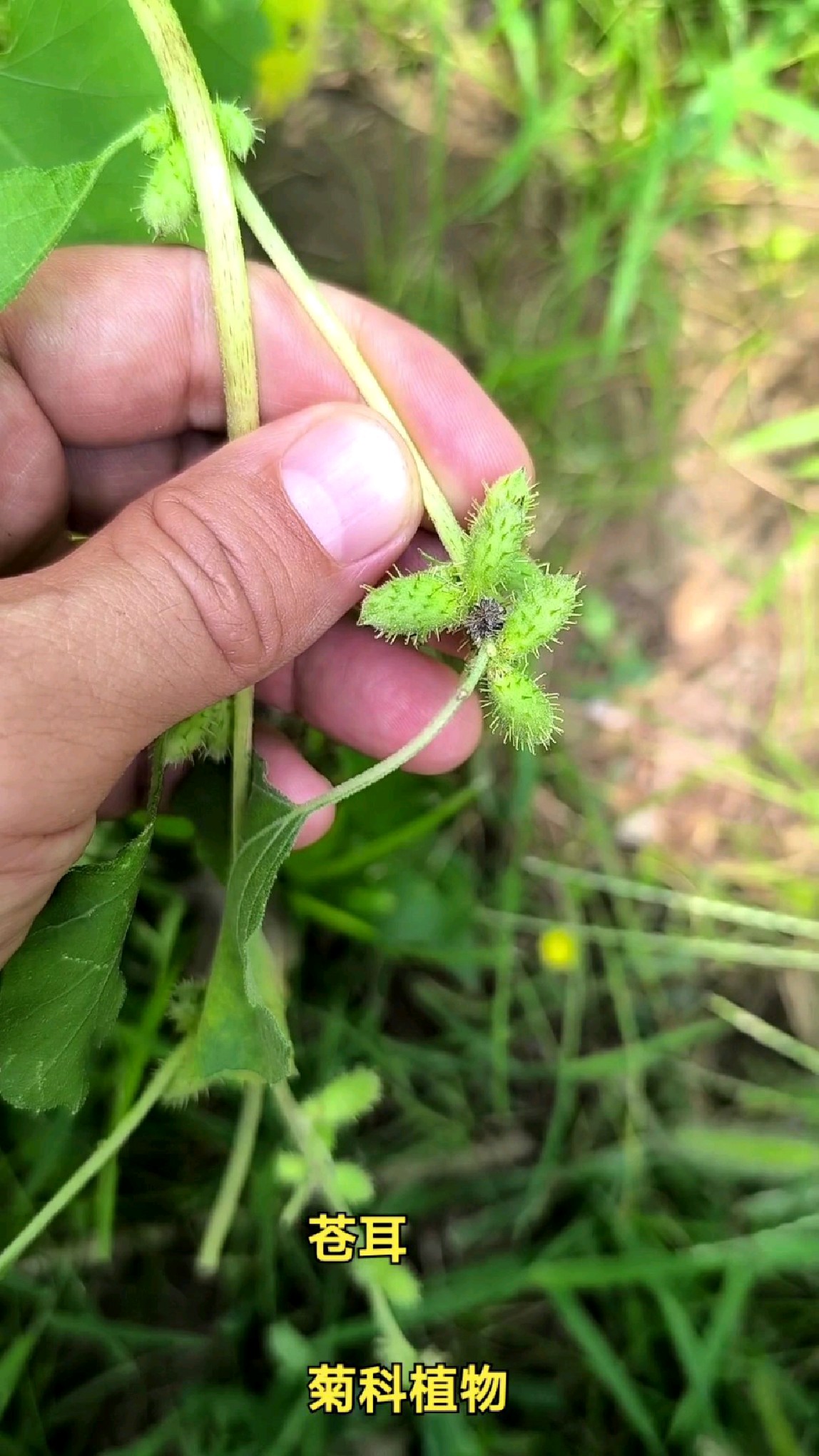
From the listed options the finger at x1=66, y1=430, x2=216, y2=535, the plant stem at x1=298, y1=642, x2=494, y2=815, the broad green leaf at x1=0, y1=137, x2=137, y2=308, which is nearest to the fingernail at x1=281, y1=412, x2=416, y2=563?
the plant stem at x1=298, y1=642, x2=494, y2=815

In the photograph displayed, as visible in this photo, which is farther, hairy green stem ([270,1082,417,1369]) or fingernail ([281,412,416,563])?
hairy green stem ([270,1082,417,1369])

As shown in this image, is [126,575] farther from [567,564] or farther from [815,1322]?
[815,1322]

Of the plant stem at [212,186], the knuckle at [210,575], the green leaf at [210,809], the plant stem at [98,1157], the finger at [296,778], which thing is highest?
the plant stem at [212,186]

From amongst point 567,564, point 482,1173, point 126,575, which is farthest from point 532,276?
point 482,1173

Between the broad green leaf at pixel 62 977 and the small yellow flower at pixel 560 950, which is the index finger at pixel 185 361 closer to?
the broad green leaf at pixel 62 977

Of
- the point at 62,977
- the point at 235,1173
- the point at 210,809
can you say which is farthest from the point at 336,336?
the point at 235,1173

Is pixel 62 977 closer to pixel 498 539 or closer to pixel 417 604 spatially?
pixel 417 604

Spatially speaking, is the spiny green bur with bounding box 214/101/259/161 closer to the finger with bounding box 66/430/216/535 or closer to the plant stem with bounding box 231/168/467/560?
the plant stem with bounding box 231/168/467/560

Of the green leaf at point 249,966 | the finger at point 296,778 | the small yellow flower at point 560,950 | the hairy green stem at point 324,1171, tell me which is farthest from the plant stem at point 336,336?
the small yellow flower at point 560,950
